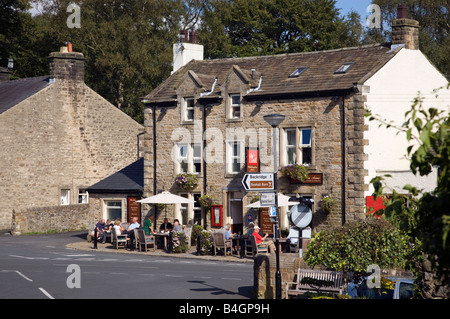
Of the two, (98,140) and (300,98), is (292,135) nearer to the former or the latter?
(300,98)

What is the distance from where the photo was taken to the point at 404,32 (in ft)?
106

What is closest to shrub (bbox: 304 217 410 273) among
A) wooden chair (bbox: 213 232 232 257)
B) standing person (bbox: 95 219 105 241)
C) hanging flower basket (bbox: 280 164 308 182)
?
wooden chair (bbox: 213 232 232 257)

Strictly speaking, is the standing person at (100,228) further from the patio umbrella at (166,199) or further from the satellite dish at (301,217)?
the satellite dish at (301,217)

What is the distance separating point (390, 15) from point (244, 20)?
10565mm

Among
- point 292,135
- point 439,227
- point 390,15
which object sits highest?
point 390,15

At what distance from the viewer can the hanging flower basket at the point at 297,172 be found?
104ft

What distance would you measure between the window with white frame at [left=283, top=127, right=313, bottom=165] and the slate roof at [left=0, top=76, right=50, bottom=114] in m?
18.6

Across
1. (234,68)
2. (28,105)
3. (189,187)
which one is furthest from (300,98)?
(28,105)

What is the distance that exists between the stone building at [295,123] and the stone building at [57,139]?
10.2 metres

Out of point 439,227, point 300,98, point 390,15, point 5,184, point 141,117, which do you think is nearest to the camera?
point 439,227

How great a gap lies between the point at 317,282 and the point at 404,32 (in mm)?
18106

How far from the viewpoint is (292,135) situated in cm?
3288

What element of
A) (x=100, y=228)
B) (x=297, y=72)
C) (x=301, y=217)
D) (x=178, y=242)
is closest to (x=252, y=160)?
(x=297, y=72)

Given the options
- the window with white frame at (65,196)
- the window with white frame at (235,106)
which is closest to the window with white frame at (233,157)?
the window with white frame at (235,106)
